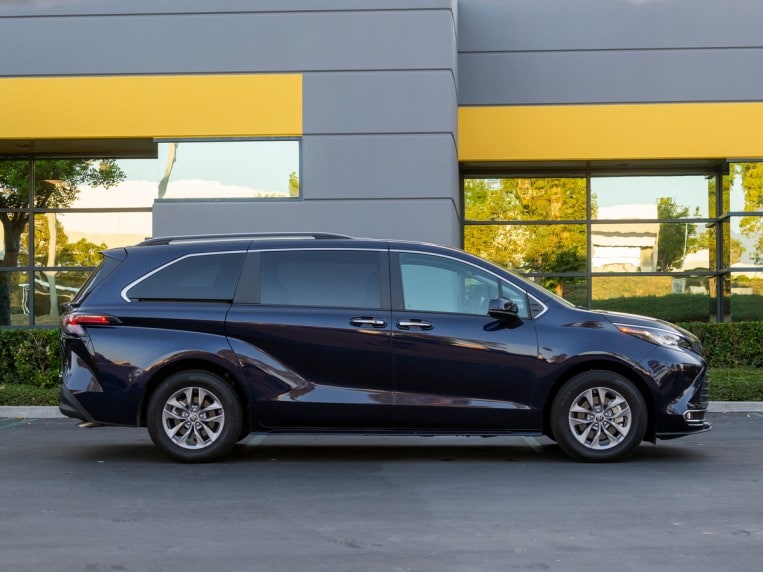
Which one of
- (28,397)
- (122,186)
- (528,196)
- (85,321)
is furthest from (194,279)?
(528,196)

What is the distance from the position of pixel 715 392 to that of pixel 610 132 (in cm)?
564

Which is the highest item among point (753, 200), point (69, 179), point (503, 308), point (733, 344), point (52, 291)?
point (69, 179)

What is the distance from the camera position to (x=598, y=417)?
923 cm

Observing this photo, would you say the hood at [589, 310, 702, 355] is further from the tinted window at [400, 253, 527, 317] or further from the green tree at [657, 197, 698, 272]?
the green tree at [657, 197, 698, 272]

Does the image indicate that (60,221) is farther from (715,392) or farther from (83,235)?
(715,392)

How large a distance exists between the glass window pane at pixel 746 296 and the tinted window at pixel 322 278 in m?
11.1

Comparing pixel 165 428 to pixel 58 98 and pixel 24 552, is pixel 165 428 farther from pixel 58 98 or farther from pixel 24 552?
pixel 58 98

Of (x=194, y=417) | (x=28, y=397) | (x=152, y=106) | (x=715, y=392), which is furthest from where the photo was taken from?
(x=152, y=106)

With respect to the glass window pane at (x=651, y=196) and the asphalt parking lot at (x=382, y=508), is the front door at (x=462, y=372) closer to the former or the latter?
the asphalt parking lot at (x=382, y=508)

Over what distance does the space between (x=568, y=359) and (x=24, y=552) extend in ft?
15.4

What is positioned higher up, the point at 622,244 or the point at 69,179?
the point at 69,179

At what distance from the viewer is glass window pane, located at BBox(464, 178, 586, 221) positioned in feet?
65.3

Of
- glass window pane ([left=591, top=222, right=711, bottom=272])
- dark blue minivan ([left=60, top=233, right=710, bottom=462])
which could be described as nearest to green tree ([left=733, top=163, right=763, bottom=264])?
glass window pane ([left=591, top=222, right=711, bottom=272])

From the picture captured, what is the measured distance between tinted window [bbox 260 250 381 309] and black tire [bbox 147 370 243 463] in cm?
86
